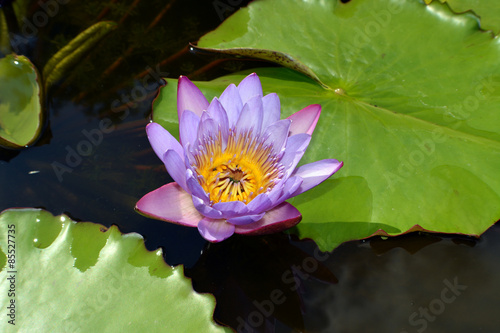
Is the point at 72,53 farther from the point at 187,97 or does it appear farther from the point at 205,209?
the point at 205,209

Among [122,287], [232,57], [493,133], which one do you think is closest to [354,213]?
[493,133]

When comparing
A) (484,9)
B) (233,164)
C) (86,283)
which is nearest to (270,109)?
(233,164)

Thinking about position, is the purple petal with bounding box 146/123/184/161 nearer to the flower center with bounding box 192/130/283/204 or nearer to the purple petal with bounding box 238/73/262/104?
the flower center with bounding box 192/130/283/204

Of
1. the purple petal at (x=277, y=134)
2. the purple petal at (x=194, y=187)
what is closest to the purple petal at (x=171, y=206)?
the purple petal at (x=194, y=187)

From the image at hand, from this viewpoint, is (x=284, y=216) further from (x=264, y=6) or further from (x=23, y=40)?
(x=23, y=40)

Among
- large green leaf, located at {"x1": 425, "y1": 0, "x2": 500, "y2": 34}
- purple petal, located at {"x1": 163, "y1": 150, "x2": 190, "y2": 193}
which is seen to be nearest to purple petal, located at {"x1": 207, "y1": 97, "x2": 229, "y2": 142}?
purple petal, located at {"x1": 163, "y1": 150, "x2": 190, "y2": 193}
